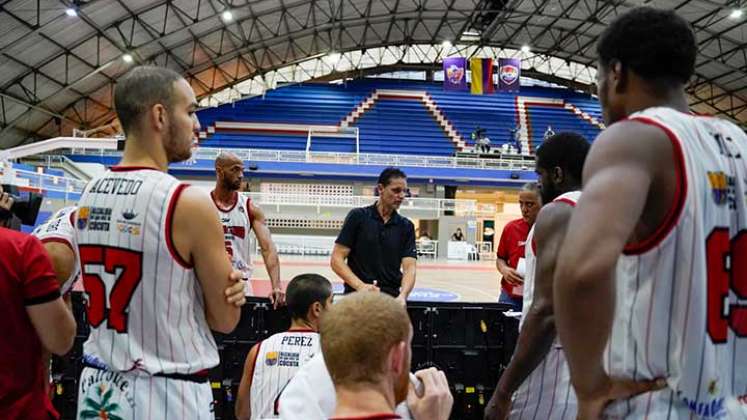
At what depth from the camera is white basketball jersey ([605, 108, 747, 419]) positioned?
1.14m

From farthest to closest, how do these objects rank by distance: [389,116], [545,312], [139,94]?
[389,116]
[545,312]
[139,94]

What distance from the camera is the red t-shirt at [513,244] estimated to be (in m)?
5.14

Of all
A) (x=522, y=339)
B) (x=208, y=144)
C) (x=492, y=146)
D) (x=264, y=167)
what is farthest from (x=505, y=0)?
(x=522, y=339)

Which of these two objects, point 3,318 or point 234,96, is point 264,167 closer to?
point 234,96

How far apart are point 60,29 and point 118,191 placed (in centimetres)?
2005

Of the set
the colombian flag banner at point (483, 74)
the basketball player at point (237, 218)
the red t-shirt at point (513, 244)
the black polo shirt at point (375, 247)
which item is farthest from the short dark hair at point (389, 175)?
the colombian flag banner at point (483, 74)

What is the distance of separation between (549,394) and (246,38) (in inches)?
955

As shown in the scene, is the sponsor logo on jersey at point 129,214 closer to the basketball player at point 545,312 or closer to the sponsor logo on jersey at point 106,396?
the sponsor logo on jersey at point 106,396

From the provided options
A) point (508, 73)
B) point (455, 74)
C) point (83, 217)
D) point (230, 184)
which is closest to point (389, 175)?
point (230, 184)

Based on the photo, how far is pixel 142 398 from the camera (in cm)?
160

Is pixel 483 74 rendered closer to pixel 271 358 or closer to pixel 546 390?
pixel 271 358

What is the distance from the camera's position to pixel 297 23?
23734 millimetres

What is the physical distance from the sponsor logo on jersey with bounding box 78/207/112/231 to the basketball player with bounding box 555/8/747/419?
1345mm

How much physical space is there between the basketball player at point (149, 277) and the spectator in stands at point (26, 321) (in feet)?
0.36
